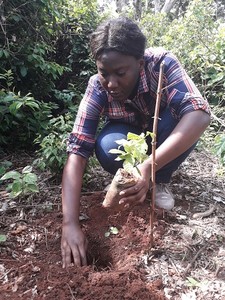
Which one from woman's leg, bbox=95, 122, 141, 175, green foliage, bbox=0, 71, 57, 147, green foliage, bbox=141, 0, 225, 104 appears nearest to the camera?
woman's leg, bbox=95, 122, 141, 175

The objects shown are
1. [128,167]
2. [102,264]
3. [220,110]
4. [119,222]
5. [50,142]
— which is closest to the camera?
[128,167]

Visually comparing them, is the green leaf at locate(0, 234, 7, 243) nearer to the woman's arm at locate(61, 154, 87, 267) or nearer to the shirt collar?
the woman's arm at locate(61, 154, 87, 267)

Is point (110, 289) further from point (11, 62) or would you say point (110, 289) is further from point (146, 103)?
point (11, 62)

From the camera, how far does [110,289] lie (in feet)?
5.00

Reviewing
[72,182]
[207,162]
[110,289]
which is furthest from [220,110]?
[110,289]

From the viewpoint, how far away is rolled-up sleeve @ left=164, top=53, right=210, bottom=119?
6.44 feet

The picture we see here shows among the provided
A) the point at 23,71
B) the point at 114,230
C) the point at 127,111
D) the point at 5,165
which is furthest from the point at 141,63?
the point at 23,71

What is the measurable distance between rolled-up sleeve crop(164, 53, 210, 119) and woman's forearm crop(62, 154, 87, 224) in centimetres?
66

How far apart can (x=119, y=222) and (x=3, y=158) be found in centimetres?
158

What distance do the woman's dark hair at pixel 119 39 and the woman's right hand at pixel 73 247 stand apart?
0.95 meters

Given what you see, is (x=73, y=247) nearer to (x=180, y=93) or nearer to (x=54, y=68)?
(x=180, y=93)

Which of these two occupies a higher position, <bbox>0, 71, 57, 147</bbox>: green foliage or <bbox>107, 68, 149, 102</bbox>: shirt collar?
<bbox>107, 68, 149, 102</bbox>: shirt collar

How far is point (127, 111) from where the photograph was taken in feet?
7.46

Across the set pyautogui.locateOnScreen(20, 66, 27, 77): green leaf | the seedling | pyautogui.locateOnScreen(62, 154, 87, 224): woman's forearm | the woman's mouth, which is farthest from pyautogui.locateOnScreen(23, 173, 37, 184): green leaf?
pyautogui.locateOnScreen(20, 66, 27, 77): green leaf
